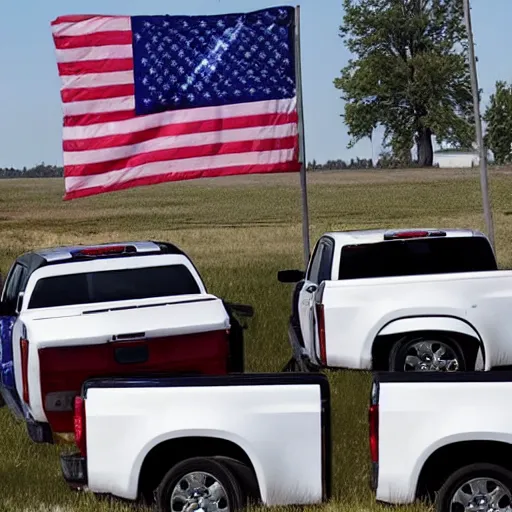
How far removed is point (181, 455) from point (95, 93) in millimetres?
12746

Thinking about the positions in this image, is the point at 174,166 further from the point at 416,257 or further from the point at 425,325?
the point at 425,325

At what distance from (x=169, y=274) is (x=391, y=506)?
503 centimetres

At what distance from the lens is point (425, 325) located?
13859 millimetres

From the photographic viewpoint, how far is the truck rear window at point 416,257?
48.8ft

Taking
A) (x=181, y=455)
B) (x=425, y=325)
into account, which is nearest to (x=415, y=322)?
(x=425, y=325)

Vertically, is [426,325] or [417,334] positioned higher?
[426,325]

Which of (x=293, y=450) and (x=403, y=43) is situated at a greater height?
(x=403, y=43)

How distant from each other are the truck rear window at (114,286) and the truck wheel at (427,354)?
2.22 meters

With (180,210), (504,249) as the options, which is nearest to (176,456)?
(504,249)

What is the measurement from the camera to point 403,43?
321ft

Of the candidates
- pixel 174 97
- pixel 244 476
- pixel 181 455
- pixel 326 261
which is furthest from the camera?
pixel 174 97

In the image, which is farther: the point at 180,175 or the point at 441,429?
the point at 180,175

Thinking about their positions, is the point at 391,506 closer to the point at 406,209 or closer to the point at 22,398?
the point at 22,398

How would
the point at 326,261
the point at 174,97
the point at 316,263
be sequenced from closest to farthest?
the point at 326,261
the point at 316,263
the point at 174,97
